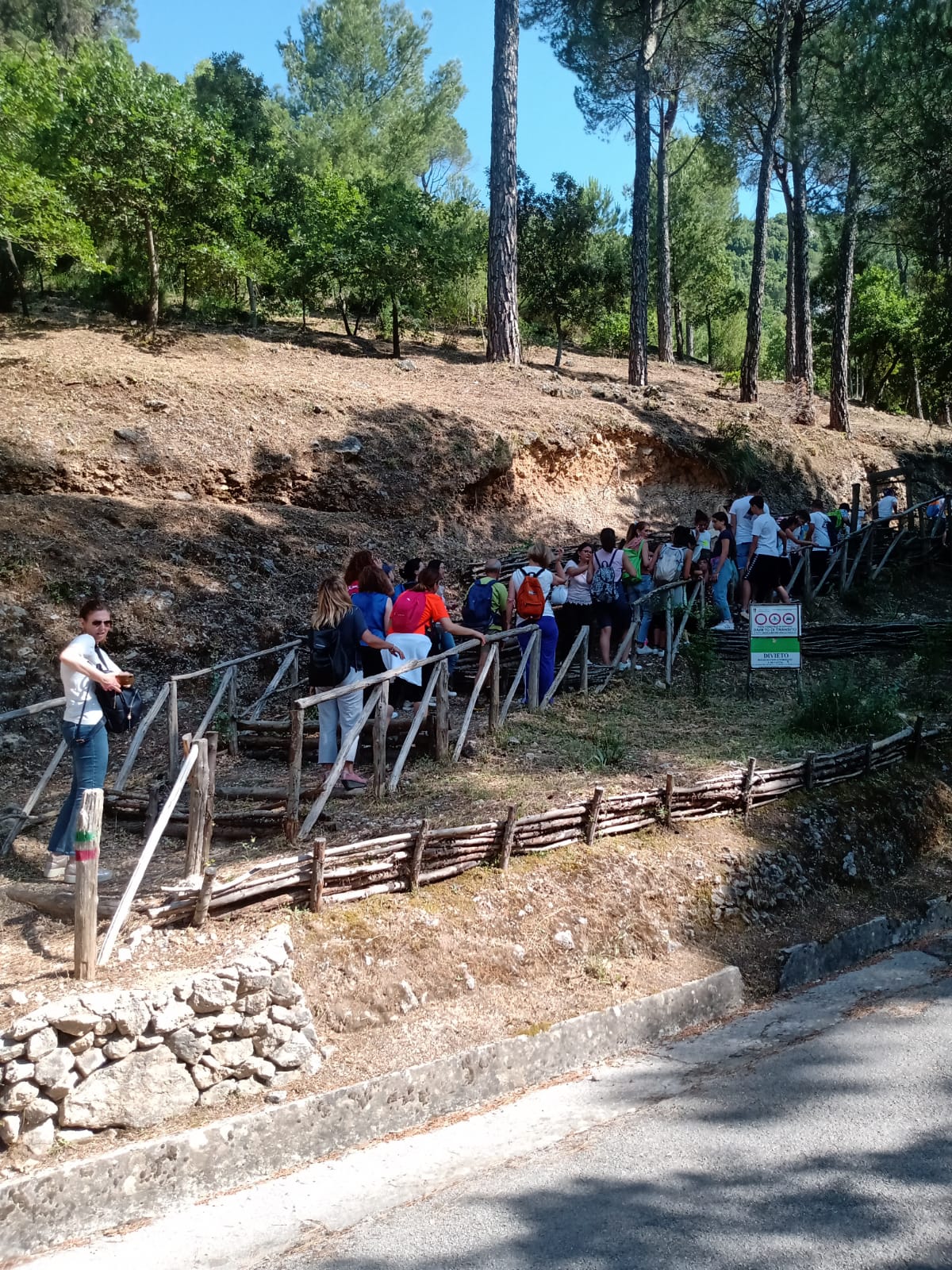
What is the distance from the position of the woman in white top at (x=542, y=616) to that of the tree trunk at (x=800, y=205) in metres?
12.2

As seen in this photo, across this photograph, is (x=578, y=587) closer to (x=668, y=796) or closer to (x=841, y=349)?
(x=668, y=796)

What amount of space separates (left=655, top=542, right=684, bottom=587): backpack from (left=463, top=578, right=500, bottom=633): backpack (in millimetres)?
2639

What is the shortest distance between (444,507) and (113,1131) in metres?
11.2

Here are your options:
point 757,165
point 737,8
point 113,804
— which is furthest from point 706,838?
point 757,165

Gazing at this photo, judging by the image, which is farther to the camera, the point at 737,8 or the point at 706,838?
the point at 737,8

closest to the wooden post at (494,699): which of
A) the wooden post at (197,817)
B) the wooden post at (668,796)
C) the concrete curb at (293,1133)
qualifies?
the wooden post at (668,796)

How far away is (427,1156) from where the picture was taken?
477 centimetres

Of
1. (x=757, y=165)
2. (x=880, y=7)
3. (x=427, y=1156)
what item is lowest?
(x=427, y=1156)

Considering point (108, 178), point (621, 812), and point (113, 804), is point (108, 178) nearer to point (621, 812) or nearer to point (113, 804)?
point (113, 804)

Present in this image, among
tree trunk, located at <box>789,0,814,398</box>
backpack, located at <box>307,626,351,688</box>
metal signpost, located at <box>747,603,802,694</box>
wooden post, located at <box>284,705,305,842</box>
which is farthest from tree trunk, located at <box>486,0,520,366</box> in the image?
wooden post, located at <box>284,705,305,842</box>

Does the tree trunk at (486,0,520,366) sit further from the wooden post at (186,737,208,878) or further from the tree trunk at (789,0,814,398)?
the wooden post at (186,737,208,878)

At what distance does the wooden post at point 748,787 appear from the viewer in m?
7.88

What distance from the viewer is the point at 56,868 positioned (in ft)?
20.9

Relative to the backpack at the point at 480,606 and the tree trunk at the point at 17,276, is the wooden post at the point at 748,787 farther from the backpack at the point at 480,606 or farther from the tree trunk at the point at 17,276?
the tree trunk at the point at 17,276
